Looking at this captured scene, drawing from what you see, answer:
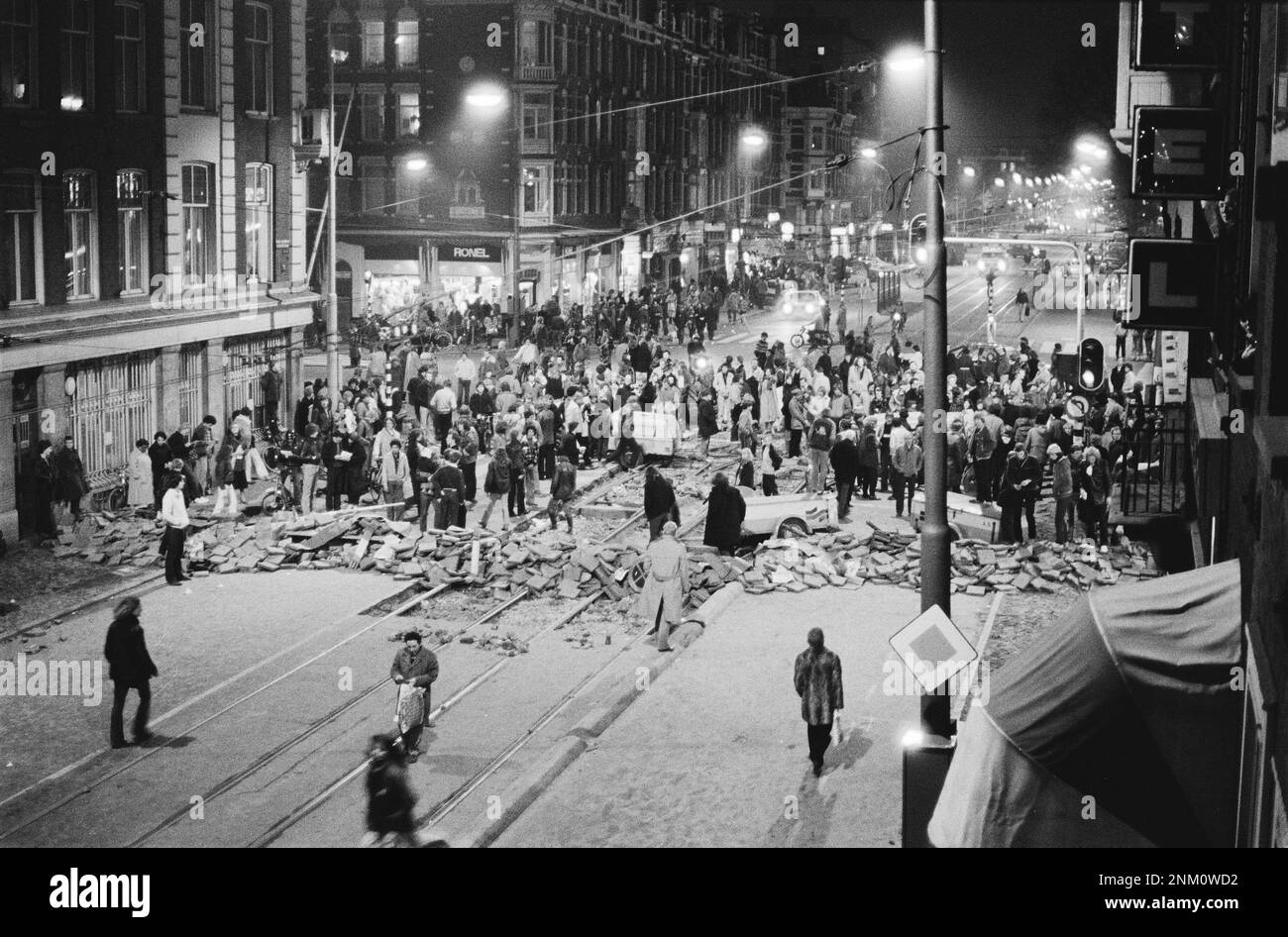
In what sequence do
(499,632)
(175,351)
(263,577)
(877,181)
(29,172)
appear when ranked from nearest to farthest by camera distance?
(499,632)
(263,577)
(29,172)
(175,351)
(877,181)

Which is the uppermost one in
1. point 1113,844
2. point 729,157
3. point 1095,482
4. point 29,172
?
point 729,157

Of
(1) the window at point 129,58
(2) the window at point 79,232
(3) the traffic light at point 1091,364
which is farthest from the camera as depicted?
(1) the window at point 129,58

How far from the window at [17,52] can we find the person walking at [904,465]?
1354 cm

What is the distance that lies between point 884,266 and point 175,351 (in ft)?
73.8

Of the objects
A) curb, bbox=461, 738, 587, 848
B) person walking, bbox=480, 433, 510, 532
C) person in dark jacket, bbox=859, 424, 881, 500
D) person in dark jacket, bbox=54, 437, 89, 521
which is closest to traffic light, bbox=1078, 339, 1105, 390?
curb, bbox=461, 738, 587, 848

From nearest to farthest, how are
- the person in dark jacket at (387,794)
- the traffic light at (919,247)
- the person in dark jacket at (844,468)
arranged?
the person in dark jacket at (387,794) < the traffic light at (919,247) < the person in dark jacket at (844,468)

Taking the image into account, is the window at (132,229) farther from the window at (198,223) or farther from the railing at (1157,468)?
the railing at (1157,468)

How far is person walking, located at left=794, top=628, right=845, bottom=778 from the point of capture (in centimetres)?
1310

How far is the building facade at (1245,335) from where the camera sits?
788cm

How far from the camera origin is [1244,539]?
33.8 feet

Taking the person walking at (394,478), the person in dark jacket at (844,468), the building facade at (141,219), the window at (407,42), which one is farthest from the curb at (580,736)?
the window at (407,42)

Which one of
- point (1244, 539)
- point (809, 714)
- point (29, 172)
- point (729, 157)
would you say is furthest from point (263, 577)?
point (729, 157)
